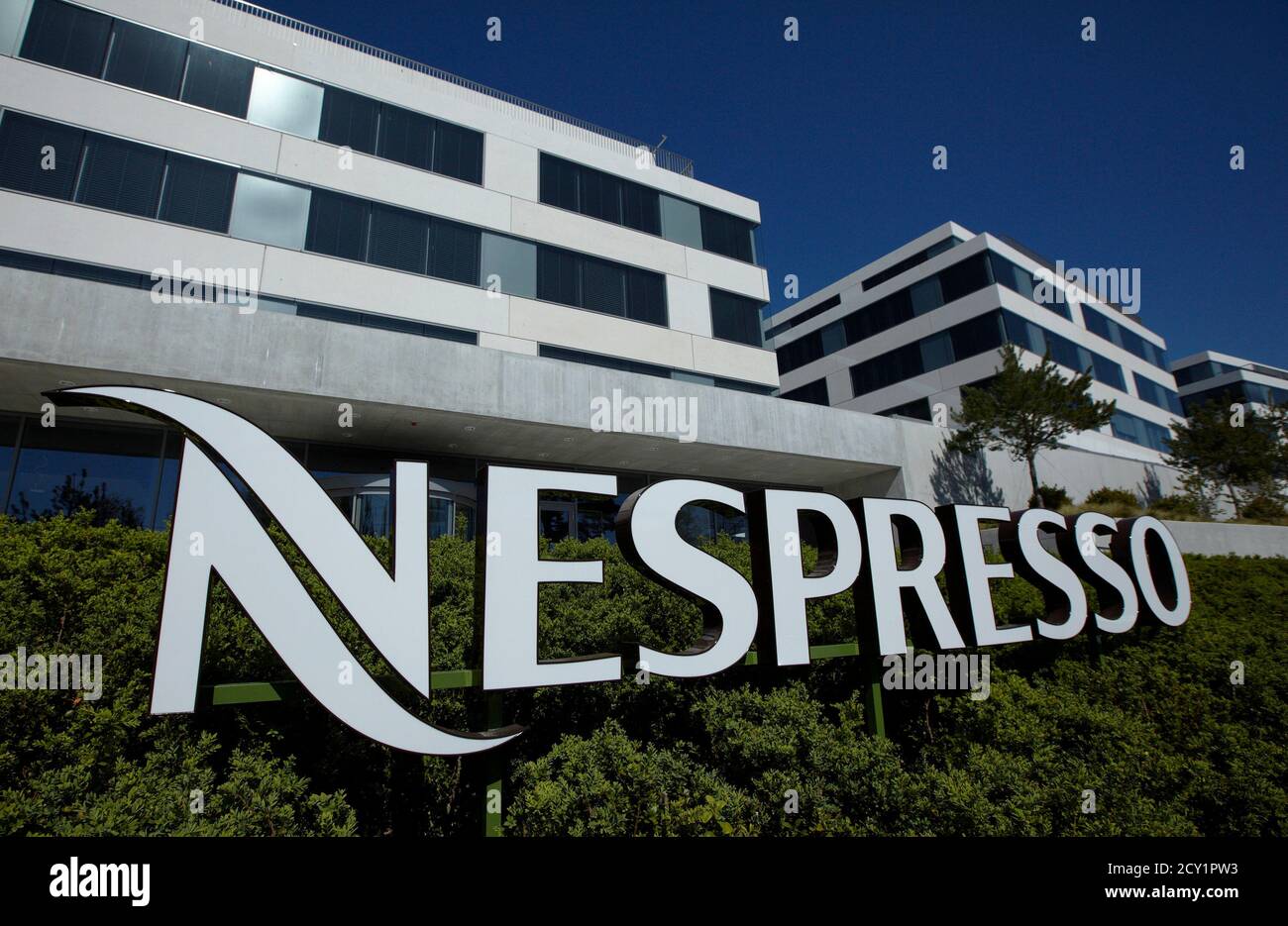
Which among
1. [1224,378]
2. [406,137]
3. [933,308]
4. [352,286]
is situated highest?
[1224,378]

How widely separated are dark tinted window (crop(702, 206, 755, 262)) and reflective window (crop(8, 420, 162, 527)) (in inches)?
685

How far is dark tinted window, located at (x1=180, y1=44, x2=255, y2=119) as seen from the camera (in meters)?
15.3

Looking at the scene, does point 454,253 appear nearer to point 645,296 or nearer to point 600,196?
point 600,196

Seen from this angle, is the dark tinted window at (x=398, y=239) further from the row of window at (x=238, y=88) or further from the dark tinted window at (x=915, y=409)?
the dark tinted window at (x=915, y=409)

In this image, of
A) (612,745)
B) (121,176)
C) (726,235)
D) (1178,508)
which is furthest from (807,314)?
(612,745)

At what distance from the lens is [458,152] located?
61.0 feet

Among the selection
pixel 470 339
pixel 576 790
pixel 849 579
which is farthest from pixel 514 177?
pixel 576 790

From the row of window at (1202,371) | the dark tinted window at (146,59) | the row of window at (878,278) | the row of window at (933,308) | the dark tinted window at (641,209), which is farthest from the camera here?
the row of window at (1202,371)

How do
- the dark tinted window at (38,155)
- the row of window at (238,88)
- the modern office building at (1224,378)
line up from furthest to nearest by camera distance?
the modern office building at (1224,378) < the row of window at (238,88) < the dark tinted window at (38,155)

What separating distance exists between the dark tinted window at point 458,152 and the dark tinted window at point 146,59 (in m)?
6.12

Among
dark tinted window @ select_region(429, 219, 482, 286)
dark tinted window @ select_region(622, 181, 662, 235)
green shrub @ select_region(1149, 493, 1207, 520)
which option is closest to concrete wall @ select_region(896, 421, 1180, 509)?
green shrub @ select_region(1149, 493, 1207, 520)

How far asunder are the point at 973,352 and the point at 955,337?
1.45m

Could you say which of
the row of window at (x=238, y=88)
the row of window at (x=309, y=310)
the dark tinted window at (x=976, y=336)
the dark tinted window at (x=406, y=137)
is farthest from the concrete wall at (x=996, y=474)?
the dark tinted window at (x=406, y=137)

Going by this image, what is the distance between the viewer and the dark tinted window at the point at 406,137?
17.6m
